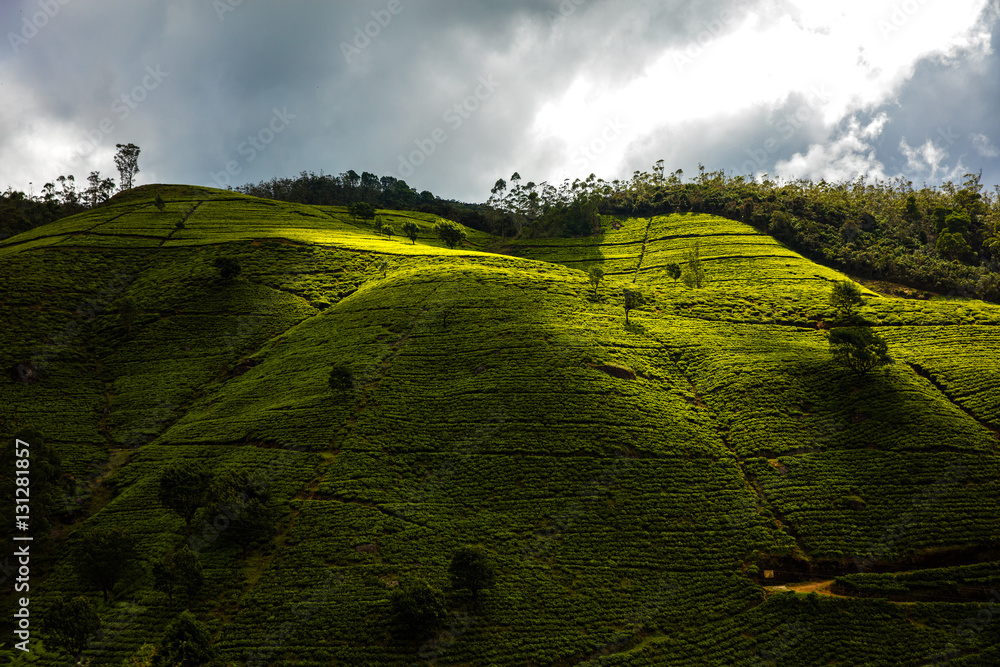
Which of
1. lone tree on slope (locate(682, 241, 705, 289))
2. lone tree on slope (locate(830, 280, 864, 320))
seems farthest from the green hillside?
lone tree on slope (locate(682, 241, 705, 289))

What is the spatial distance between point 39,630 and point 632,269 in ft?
390

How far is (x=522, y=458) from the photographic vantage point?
48188 mm

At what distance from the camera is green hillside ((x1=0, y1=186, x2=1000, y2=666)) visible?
1359 inches

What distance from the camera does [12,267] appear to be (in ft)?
265

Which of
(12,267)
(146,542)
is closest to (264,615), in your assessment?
(146,542)

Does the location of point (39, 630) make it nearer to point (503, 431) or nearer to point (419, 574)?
point (419, 574)

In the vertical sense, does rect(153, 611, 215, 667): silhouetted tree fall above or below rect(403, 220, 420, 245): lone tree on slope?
below

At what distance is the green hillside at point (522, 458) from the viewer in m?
34.5

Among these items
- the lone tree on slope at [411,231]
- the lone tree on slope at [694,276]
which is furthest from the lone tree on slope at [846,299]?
the lone tree on slope at [411,231]

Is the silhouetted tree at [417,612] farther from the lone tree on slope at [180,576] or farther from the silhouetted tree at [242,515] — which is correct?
the lone tree on slope at [180,576]

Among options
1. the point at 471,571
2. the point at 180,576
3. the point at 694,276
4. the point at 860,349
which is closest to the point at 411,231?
the point at 694,276

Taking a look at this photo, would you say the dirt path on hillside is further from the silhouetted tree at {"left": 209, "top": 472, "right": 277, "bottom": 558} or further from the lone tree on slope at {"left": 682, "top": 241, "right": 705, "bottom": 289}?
the lone tree on slope at {"left": 682, "top": 241, "right": 705, "bottom": 289}

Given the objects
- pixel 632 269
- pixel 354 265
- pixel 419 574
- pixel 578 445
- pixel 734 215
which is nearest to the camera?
pixel 419 574

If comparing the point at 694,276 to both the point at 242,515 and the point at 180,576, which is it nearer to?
the point at 242,515
